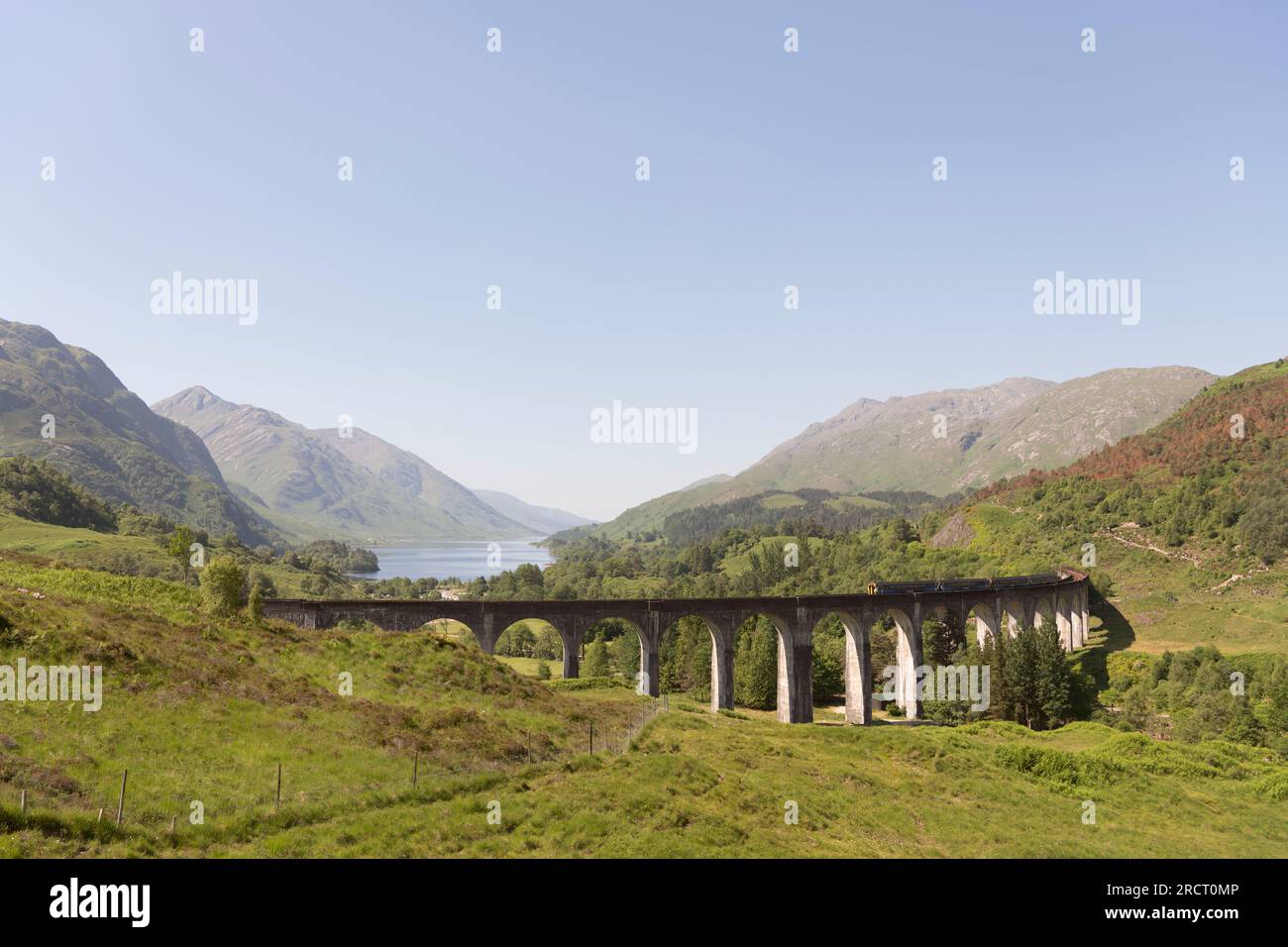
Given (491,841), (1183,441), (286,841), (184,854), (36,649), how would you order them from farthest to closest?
(1183,441), (36,649), (491,841), (286,841), (184,854)

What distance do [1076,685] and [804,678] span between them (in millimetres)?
27238

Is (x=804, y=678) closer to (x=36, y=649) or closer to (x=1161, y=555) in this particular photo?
(x=36, y=649)

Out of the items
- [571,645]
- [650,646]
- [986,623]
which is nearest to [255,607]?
[571,645]

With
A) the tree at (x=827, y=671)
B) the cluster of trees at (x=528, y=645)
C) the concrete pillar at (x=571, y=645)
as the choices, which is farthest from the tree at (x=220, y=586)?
the cluster of trees at (x=528, y=645)

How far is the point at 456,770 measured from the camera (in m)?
27.5

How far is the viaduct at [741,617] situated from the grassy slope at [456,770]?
45.2 ft

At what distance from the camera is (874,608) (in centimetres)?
7656

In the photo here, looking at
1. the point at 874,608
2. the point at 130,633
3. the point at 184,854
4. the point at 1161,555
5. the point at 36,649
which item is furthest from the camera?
the point at 1161,555

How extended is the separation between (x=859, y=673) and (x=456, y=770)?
56.4m

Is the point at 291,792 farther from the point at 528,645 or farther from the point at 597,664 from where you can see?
the point at 528,645

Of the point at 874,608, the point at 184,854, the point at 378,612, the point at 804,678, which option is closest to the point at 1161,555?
the point at 874,608

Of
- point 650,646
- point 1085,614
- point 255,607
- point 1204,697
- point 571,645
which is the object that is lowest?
point 1204,697

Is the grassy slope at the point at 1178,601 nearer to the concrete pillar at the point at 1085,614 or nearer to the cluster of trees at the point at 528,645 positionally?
the concrete pillar at the point at 1085,614

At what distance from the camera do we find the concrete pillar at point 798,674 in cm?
7131
